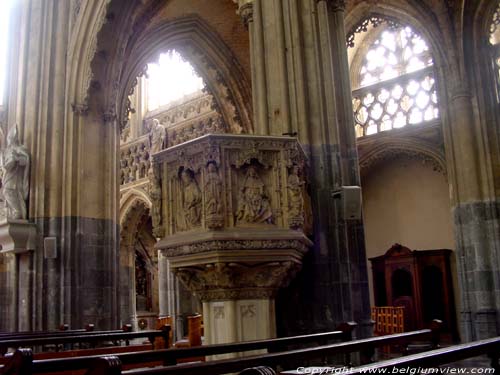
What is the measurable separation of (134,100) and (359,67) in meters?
7.50

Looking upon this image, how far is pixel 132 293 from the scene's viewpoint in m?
18.3

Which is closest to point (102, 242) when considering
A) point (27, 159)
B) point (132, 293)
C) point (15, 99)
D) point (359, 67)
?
point (27, 159)

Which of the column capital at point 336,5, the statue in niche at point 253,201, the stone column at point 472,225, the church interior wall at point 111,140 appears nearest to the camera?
the statue in niche at point 253,201

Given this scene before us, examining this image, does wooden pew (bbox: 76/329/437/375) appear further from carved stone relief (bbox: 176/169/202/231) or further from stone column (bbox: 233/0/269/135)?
stone column (bbox: 233/0/269/135)

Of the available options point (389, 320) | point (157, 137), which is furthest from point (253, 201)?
point (157, 137)

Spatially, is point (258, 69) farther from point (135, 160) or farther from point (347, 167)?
point (135, 160)

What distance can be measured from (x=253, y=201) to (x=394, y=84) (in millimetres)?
10595

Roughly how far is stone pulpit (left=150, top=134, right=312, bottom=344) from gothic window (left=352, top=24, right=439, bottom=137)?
362 inches

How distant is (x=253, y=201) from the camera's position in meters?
5.75

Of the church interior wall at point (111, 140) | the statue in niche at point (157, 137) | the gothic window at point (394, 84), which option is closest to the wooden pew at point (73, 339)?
the church interior wall at point (111, 140)

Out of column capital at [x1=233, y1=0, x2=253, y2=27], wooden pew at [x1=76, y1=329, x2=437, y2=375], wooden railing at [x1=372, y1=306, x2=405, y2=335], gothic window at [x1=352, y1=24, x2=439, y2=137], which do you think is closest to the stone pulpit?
wooden pew at [x1=76, y1=329, x2=437, y2=375]

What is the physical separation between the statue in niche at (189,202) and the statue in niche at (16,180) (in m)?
6.23

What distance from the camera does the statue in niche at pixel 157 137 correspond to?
1755 cm

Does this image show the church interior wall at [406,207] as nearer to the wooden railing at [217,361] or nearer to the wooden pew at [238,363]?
the wooden railing at [217,361]
